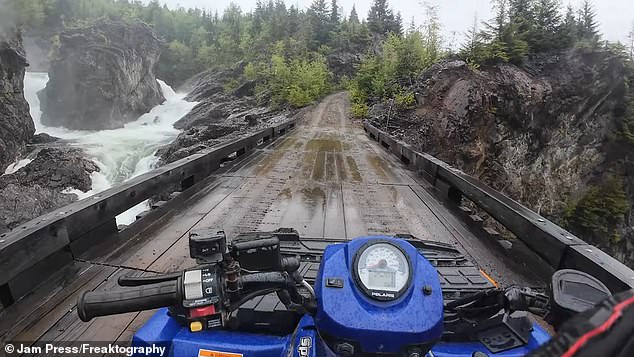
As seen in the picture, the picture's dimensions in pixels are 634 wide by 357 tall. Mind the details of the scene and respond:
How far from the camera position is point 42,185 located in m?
13.6

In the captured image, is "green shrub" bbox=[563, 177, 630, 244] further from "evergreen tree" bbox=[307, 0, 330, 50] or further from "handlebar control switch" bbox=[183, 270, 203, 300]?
"evergreen tree" bbox=[307, 0, 330, 50]

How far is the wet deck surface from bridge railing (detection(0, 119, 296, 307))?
0.11 meters

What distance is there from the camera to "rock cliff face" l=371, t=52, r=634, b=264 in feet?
48.1

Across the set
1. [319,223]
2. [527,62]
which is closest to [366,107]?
[527,62]

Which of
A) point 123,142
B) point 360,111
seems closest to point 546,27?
point 360,111

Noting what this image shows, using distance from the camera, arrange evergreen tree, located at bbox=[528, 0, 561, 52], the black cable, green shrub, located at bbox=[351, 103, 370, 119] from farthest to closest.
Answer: green shrub, located at bbox=[351, 103, 370, 119] → evergreen tree, located at bbox=[528, 0, 561, 52] → the black cable

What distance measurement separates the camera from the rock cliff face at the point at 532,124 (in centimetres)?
1466

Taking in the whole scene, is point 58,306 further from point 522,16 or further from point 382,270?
point 522,16

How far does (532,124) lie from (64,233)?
18.5 meters

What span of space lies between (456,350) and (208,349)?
42.3 inches

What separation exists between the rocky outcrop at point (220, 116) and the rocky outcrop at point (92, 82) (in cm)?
769

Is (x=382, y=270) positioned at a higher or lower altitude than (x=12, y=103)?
lower

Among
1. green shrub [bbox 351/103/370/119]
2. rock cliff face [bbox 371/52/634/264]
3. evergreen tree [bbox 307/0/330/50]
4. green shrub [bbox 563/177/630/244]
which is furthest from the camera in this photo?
evergreen tree [bbox 307/0/330/50]
